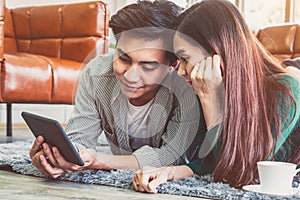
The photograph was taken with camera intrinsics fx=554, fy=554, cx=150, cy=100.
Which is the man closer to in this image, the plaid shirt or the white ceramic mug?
the plaid shirt

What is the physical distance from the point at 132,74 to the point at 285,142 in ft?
1.28

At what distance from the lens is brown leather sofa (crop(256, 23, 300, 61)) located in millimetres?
2697

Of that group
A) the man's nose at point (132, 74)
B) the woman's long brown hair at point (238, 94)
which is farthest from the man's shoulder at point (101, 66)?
the woman's long brown hair at point (238, 94)

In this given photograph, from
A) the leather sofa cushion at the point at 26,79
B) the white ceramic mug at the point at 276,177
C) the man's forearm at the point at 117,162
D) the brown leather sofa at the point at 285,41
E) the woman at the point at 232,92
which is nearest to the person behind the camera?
the white ceramic mug at the point at 276,177

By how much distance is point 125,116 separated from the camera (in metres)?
1.29

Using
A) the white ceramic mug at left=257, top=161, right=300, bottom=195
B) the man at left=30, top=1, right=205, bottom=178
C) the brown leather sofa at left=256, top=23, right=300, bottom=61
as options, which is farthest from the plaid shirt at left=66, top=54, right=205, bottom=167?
the brown leather sofa at left=256, top=23, right=300, bottom=61

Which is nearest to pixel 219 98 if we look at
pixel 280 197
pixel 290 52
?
pixel 280 197

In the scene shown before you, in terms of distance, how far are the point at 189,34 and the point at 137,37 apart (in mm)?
112

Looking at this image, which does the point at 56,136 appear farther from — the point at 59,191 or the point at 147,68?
the point at 147,68

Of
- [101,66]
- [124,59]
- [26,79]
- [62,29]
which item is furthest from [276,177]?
[62,29]

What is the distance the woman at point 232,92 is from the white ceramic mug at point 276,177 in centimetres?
10

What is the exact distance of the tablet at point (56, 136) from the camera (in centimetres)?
112

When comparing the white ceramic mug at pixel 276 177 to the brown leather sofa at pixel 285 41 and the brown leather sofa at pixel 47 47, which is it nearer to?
the brown leather sofa at pixel 47 47

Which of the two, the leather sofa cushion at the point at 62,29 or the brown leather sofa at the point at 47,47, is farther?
the leather sofa cushion at the point at 62,29
